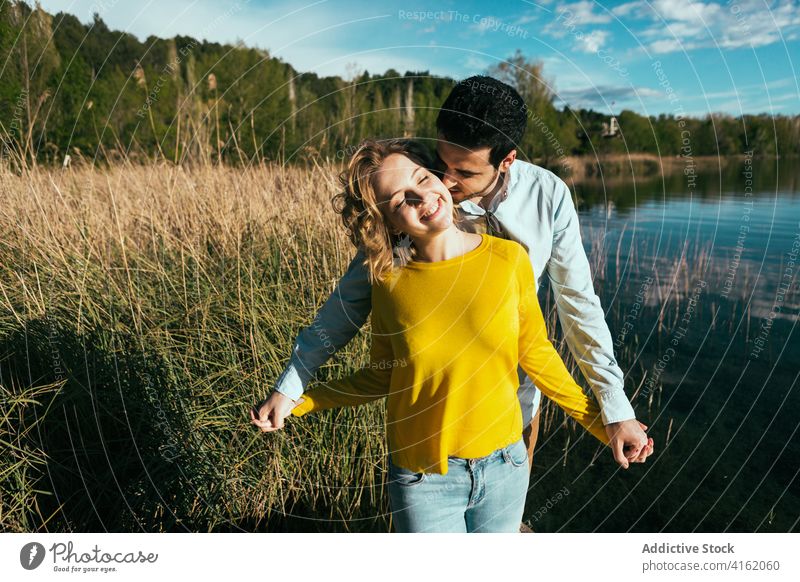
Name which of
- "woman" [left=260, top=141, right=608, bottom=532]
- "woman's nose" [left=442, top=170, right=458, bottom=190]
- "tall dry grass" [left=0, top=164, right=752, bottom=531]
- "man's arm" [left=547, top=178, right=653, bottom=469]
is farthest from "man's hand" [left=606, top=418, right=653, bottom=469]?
"tall dry grass" [left=0, top=164, right=752, bottom=531]

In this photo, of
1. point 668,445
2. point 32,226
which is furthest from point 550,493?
point 32,226

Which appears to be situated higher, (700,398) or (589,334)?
(589,334)

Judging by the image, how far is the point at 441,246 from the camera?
1.53 metres

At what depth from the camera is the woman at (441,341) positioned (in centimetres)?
149

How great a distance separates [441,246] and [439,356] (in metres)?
0.29

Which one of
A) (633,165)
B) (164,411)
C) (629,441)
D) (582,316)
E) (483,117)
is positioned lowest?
(164,411)

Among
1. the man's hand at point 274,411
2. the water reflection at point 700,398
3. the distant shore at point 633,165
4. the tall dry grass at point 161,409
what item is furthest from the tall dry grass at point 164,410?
the distant shore at point 633,165

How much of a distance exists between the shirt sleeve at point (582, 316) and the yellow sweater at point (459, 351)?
0.40 ft

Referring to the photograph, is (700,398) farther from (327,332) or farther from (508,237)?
(327,332)

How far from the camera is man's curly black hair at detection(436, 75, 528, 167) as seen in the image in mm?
1854

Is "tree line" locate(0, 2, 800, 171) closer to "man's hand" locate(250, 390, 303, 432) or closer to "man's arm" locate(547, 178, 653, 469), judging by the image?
"man's arm" locate(547, 178, 653, 469)

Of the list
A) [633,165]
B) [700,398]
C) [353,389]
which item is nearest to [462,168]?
[353,389]

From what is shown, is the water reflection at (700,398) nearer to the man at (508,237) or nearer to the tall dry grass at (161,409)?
the man at (508,237)

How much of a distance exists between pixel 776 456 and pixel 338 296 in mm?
3999
